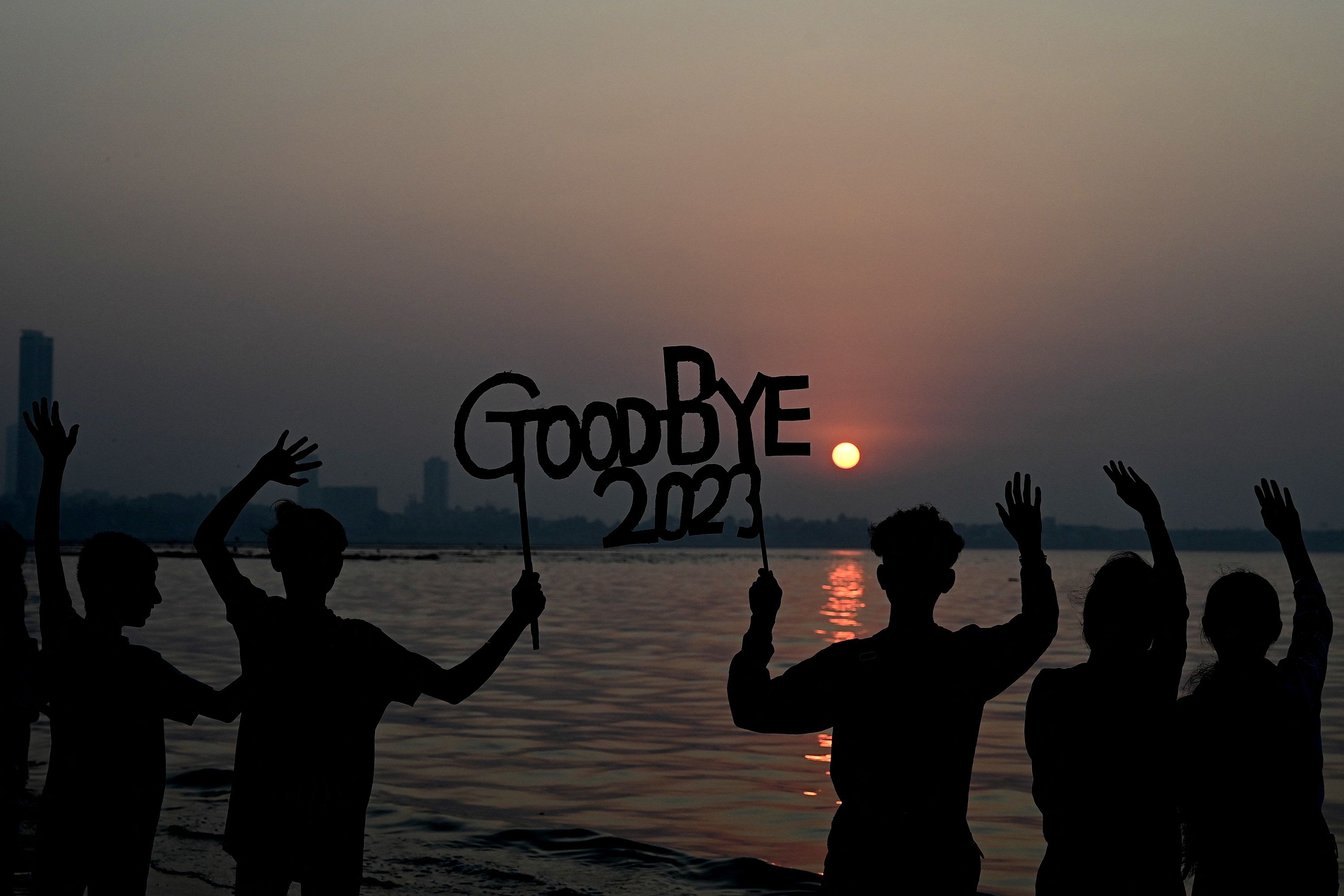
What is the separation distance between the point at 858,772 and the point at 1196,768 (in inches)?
48.7

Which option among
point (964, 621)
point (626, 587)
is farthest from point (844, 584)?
point (964, 621)

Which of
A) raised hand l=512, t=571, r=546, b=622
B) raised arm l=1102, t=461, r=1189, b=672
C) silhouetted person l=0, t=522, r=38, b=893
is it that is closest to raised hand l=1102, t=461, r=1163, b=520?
raised arm l=1102, t=461, r=1189, b=672

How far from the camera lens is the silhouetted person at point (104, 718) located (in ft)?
15.8

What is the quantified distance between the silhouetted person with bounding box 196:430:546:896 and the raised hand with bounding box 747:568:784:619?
825 millimetres

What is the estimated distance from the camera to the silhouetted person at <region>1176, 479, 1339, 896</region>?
14.2 feet

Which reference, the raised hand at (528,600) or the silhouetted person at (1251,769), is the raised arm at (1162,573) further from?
the raised hand at (528,600)

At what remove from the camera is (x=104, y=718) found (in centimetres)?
484

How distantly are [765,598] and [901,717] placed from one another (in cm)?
55

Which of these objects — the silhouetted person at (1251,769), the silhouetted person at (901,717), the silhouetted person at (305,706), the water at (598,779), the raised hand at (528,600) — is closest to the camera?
the silhouetted person at (901,717)

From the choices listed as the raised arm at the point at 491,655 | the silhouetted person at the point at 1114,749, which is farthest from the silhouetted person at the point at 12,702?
the silhouetted person at the point at 1114,749

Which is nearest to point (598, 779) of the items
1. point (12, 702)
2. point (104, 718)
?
point (12, 702)

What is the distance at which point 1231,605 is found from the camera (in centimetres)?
449

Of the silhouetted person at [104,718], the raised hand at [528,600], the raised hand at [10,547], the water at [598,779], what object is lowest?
the water at [598,779]

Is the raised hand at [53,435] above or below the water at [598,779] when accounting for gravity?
above
